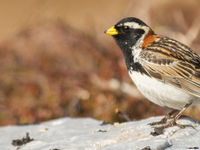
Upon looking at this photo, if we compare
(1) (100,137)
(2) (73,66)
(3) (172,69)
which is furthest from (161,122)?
(2) (73,66)

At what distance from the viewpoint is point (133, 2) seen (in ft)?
38.6

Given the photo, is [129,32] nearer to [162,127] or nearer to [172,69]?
[172,69]

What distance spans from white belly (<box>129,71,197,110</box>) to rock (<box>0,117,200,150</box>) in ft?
0.89

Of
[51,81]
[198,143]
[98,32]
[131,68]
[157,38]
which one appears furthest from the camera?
[98,32]

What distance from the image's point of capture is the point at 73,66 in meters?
11.0

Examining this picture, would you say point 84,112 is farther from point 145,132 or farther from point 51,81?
point 145,132

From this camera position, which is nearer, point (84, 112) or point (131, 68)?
point (131, 68)

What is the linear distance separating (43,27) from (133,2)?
2.51 m

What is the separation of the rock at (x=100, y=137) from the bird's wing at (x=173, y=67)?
51 cm

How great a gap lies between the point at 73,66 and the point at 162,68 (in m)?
5.10

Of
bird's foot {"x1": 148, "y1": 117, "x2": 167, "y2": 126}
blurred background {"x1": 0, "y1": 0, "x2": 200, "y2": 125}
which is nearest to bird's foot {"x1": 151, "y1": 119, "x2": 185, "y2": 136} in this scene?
bird's foot {"x1": 148, "y1": 117, "x2": 167, "y2": 126}

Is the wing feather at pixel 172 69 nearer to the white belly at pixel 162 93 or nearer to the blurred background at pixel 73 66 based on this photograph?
the white belly at pixel 162 93

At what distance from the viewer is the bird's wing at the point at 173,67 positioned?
19.4ft

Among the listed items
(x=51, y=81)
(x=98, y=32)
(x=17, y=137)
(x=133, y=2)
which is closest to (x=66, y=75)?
(x=51, y=81)
